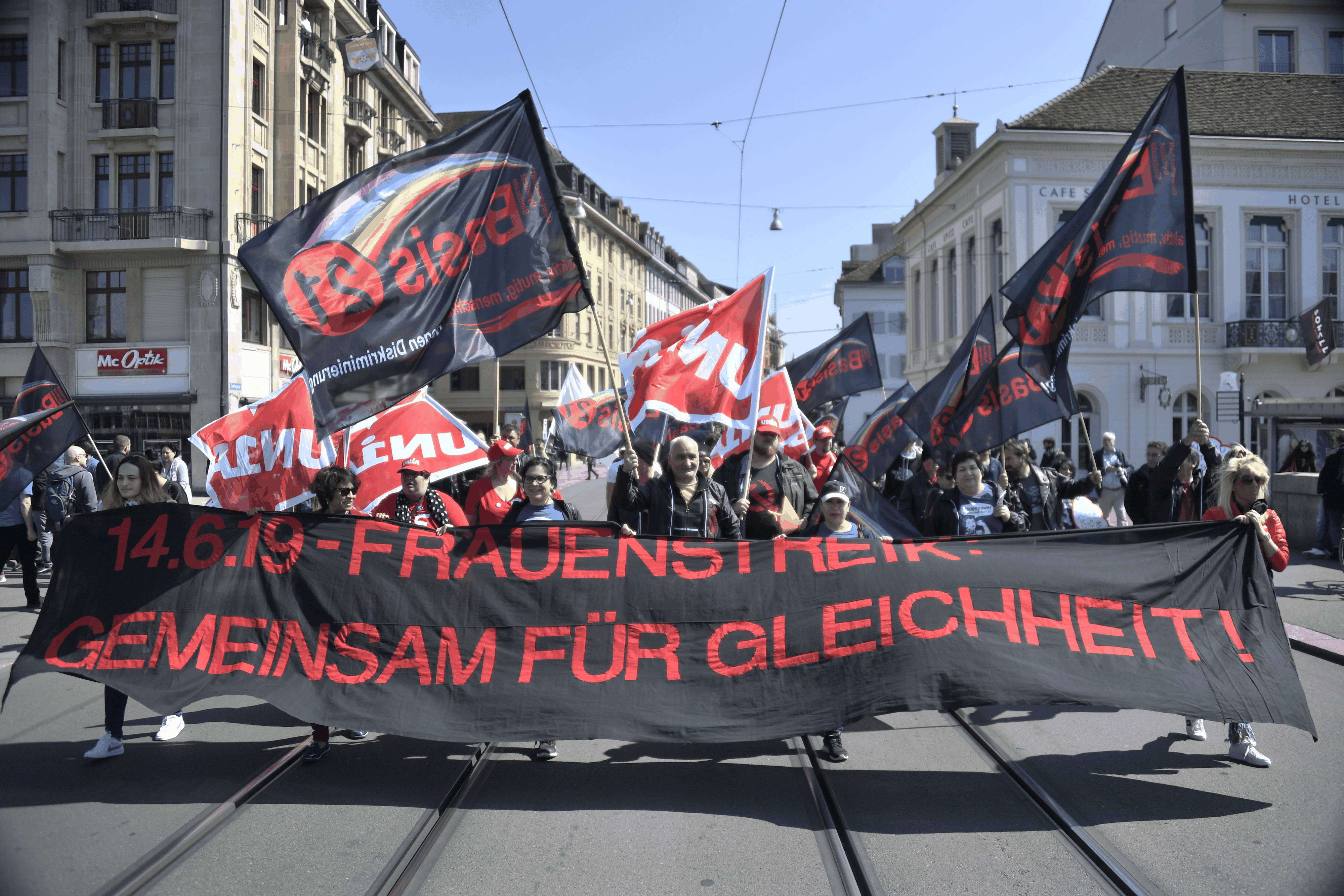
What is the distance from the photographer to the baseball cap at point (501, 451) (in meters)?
7.32

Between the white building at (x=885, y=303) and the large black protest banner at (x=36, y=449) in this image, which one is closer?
the large black protest banner at (x=36, y=449)

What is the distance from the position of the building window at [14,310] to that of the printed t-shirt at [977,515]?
104 ft

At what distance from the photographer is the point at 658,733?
4.57 metres

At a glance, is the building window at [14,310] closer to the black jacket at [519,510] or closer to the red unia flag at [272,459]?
the red unia flag at [272,459]

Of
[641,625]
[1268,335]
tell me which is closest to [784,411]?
[641,625]

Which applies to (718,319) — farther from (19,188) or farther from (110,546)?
(19,188)

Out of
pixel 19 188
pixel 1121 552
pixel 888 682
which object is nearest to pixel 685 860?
pixel 888 682

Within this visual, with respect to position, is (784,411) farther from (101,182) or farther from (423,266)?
(101,182)

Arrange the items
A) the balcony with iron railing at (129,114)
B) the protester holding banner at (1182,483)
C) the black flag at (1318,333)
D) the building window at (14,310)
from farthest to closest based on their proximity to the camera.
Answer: the building window at (14,310) → the balcony with iron railing at (129,114) → the black flag at (1318,333) → the protester holding banner at (1182,483)

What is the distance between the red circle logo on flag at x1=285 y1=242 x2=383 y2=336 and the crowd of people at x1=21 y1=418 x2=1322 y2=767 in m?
0.90

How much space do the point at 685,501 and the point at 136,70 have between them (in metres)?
31.2

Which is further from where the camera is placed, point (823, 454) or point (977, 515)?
point (823, 454)

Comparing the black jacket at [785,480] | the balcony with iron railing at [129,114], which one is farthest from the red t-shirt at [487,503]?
the balcony with iron railing at [129,114]

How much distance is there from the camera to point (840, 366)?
13.5 m
